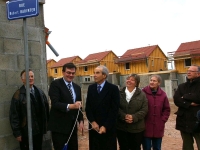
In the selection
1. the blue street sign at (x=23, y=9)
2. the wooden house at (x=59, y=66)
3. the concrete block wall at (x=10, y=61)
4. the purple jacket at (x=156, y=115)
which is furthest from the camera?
the wooden house at (x=59, y=66)

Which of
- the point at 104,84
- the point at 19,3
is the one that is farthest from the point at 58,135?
the point at 19,3

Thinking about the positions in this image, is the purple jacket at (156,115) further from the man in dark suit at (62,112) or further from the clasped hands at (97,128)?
the man in dark suit at (62,112)

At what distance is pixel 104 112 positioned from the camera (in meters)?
3.59

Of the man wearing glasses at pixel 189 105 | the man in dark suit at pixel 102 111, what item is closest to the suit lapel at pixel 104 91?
the man in dark suit at pixel 102 111

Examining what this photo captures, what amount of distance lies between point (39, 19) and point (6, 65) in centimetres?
115

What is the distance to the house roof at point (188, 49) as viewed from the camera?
2712 cm

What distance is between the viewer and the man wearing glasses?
155 inches

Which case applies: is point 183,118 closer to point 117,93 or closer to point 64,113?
point 117,93

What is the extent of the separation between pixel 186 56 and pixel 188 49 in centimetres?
151

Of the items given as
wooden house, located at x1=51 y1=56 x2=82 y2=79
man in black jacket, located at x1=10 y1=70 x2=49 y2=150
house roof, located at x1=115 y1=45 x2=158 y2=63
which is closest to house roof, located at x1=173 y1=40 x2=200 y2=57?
house roof, located at x1=115 y1=45 x2=158 y2=63

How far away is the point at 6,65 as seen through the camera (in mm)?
3957

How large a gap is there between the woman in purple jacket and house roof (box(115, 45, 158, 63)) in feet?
92.8

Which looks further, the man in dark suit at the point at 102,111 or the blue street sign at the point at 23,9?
the man in dark suit at the point at 102,111

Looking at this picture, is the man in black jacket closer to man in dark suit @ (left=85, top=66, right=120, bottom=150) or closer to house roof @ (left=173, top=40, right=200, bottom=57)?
man in dark suit @ (left=85, top=66, right=120, bottom=150)
